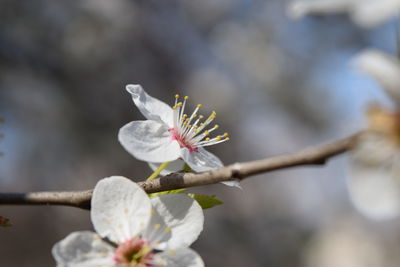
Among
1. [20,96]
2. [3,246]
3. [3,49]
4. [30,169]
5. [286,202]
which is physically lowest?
[3,246]

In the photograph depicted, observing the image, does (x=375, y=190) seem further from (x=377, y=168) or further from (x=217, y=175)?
(x=217, y=175)

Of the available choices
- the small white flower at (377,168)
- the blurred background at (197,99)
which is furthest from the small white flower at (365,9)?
the blurred background at (197,99)

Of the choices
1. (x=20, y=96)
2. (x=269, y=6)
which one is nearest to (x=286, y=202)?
(x=269, y=6)

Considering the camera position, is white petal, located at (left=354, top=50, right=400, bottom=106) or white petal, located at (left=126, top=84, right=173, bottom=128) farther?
white petal, located at (left=126, top=84, right=173, bottom=128)

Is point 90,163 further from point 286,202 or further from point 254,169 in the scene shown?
point 254,169

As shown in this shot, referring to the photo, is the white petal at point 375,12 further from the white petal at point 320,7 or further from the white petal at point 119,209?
the white petal at point 119,209

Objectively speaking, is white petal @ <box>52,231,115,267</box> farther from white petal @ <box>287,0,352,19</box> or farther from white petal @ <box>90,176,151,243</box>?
white petal @ <box>287,0,352,19</box>

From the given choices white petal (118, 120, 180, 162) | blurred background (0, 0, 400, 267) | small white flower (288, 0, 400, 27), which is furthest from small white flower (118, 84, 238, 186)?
blurred background (0, 0, 400, 267)
